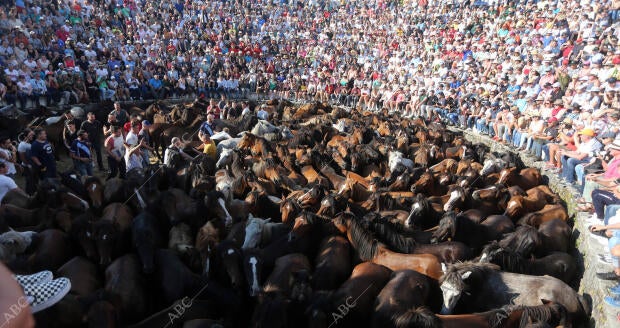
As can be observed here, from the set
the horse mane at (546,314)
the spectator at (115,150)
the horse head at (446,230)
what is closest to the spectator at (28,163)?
the spectator at (115,150)

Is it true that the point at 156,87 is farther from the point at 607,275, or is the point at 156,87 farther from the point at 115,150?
the point at 607,275

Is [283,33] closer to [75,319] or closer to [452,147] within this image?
[452,147]

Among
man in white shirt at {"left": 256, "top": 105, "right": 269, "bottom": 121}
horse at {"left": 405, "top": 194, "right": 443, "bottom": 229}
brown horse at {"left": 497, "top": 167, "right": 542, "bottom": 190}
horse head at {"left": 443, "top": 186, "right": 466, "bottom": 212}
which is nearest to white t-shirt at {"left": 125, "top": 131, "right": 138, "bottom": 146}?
horse at {"left": 405, "top": 194, "right": 443, "bottom": 229}

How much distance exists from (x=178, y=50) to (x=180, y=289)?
2072 cm

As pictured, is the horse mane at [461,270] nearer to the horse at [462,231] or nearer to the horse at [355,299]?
the horse at [355,299]

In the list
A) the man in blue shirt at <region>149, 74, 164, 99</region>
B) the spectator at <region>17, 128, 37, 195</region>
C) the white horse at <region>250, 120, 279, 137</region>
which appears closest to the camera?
the spectator at <region>17, 128, 37, 195</region>

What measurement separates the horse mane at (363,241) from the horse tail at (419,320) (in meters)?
1.62

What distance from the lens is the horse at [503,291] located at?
5.14 meters

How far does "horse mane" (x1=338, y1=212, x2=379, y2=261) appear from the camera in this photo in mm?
6016

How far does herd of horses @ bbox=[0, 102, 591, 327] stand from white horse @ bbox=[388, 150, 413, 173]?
0.61 meters

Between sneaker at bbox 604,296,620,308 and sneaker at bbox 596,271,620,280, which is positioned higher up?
sneaker at bbox 604,296,620,308

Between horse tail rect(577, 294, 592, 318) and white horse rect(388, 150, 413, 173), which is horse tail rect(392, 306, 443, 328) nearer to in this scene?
horse tail rect(577, 294, 592, 318)

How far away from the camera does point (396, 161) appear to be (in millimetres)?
10367

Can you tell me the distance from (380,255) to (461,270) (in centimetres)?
112
